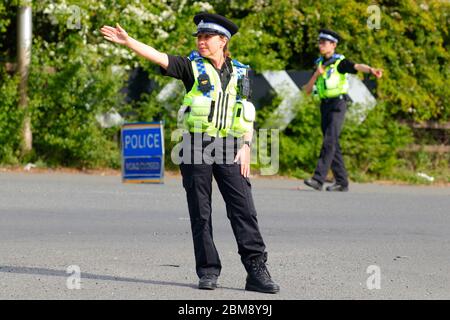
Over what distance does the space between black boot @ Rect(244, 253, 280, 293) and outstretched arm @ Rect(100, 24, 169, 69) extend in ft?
4.19

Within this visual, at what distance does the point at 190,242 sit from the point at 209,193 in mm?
2241

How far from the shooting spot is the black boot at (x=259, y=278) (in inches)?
267

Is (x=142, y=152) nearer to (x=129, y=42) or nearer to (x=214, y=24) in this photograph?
(x=214, y=24)

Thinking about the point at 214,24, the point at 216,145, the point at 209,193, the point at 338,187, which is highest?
the point at 214,24

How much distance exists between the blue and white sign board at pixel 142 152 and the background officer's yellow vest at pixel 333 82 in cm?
214

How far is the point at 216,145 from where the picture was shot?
22.4ft

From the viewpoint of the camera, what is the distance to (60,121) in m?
15.9

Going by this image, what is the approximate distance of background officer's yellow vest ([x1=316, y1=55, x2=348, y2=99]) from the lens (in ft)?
45.6

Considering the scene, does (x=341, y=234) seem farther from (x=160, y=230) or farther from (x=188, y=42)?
(x=188, y=42)

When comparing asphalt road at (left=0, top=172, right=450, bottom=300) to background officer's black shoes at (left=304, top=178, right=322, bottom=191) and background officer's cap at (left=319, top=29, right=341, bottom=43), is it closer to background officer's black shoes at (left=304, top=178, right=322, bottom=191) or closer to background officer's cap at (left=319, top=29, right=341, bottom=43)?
background officer's black shoes at (left=304, top=178, right=322, bottom=191)

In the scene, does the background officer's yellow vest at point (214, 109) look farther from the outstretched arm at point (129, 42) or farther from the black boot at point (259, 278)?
the black boot at point (259, 278)

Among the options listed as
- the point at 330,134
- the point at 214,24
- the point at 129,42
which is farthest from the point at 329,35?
the point at 129,42

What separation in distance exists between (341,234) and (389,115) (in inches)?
289
